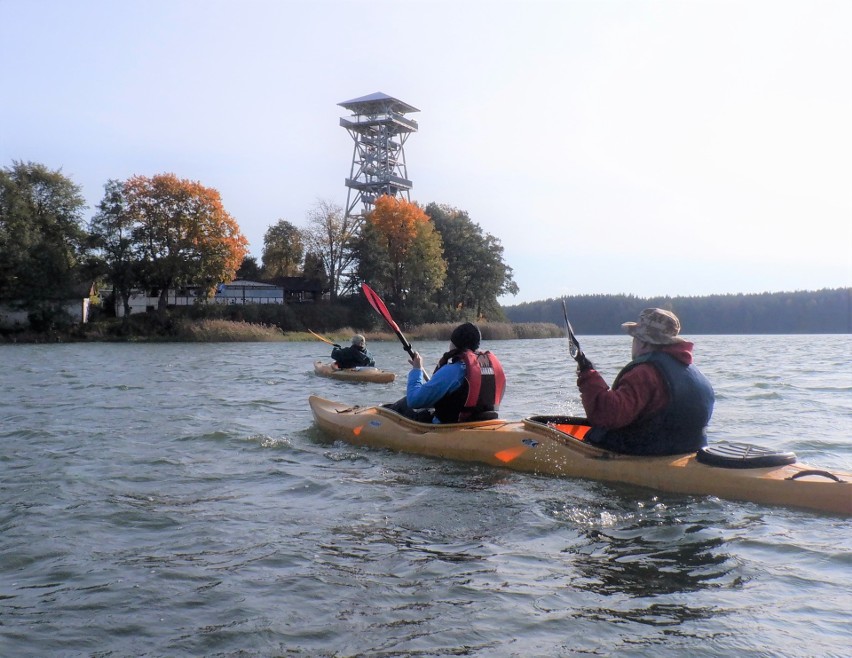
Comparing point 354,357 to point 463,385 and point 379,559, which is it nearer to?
point 463,385

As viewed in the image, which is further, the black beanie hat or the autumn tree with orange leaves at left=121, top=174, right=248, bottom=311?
the autumn tree with orange leaves at left=121, top=174, right=248, bottom=311

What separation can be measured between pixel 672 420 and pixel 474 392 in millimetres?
1869

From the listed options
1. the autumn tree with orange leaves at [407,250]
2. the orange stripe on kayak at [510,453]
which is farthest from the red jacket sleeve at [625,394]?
the autumn tree with orange leaves at [407,250]

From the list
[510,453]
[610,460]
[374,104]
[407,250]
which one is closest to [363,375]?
[510,453]

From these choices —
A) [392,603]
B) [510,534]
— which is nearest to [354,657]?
[392,603]

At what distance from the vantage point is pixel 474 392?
22.0 feet

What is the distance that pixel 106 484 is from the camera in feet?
19.4

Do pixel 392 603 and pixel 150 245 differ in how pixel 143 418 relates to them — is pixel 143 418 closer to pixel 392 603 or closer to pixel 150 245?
pixel 392 603

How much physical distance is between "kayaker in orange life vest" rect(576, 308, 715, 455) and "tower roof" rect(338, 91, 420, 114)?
49426 mm

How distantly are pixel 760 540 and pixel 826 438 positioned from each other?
434 centimetres

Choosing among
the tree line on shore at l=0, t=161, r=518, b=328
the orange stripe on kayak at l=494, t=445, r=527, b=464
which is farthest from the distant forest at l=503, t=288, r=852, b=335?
the orange stripe on kayak at l=494, t=445, r=527, b=464

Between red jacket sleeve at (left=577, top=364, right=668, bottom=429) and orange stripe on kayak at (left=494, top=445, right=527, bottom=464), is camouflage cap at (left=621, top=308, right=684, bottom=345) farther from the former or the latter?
orange stripe on kayak at (left=494, top=445, right=527, bottom=464)

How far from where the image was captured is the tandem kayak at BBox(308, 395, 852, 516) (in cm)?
493

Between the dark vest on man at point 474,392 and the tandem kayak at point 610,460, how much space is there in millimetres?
157
